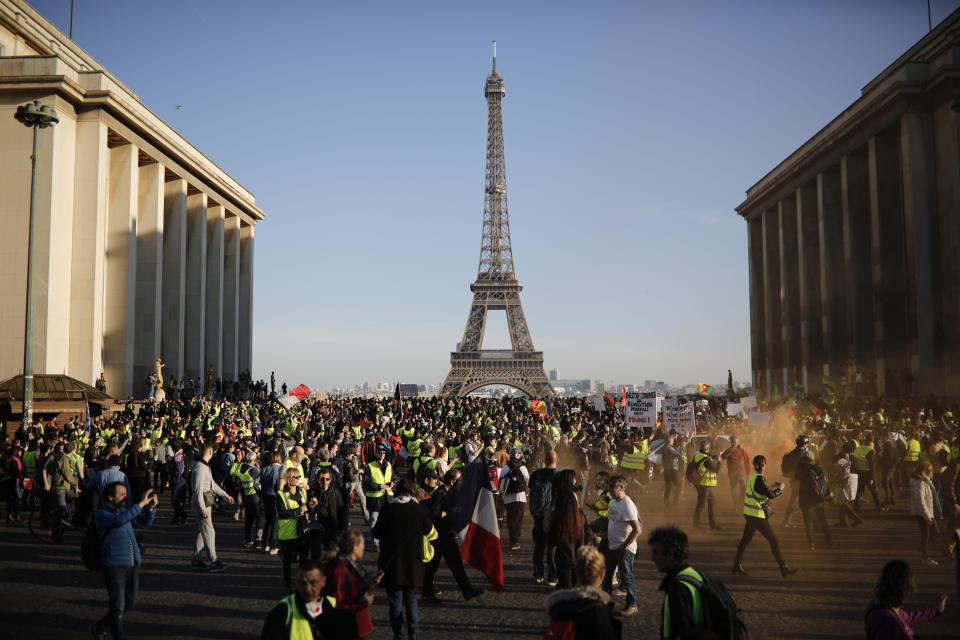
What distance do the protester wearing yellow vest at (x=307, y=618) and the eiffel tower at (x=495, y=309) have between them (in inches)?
2918

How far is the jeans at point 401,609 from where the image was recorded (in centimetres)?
746

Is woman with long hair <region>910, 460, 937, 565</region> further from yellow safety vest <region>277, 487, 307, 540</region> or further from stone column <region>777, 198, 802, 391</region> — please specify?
stone column <region>777, 198, 802, 391</region>

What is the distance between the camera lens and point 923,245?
36750mm

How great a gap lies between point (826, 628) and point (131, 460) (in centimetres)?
1191

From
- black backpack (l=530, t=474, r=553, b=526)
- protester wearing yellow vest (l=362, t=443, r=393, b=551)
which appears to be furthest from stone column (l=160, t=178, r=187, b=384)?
black backpack (l=530, t=474, r=553, b=526)

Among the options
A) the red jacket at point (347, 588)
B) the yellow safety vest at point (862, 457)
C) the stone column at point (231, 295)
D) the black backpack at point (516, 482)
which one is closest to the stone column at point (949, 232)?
the yellow safety vest at point (862, 457)

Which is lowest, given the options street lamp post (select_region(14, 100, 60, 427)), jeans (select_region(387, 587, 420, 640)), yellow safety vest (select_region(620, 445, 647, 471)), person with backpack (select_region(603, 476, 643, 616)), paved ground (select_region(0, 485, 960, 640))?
paved ground (select_region(0, 485, 960, 640))

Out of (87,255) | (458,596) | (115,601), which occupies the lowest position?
(458,596)

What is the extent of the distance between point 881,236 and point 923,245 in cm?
371

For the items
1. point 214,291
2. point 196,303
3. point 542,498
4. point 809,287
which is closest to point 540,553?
point 542,498

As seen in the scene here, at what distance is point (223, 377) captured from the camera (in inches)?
2189

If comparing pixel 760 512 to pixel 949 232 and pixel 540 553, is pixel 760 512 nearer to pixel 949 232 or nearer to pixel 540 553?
pixel 540 553

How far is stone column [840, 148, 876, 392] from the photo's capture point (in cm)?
4288

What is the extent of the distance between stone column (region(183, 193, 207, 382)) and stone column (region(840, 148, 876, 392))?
36587 mm
